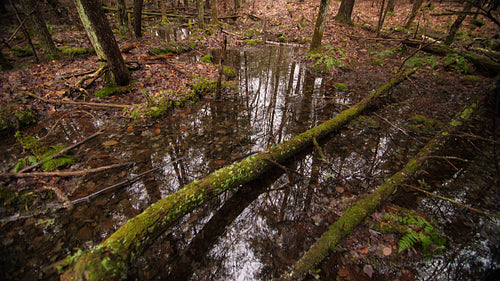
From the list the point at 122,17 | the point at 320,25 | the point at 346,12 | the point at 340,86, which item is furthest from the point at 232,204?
the point at 346,12

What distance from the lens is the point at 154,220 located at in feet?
8.14

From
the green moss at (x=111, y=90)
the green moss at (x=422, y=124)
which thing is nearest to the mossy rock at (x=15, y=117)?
the green moss at (x=111, y=90)

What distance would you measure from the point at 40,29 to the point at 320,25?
39.1 ft

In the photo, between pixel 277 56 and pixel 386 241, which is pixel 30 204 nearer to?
pixel 386 241

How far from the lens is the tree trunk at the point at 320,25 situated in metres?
8.82

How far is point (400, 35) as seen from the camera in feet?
44.5

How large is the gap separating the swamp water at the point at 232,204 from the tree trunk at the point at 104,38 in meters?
1.81

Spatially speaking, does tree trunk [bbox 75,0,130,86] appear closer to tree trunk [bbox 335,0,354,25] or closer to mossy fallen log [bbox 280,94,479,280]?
mossy fallen log [bbox 280,94,479,280]

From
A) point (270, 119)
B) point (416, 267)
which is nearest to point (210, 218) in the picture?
point (416, 267)

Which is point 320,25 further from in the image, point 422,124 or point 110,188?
point 110,188

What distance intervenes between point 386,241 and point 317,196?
3.60 ft

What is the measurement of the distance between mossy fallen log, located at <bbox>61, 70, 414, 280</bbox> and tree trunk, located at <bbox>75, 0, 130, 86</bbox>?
546cm

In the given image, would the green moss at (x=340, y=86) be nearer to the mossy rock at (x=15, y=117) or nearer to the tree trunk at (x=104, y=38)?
the tree trunk at (x=104, y=38)

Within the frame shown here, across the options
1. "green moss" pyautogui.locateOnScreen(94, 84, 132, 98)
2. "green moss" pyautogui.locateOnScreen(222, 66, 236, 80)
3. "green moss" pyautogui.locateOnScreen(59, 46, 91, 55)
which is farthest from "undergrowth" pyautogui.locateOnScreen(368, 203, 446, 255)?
"green moss" pyautogui.locateOnScreen(59, 46, 91, 55)
